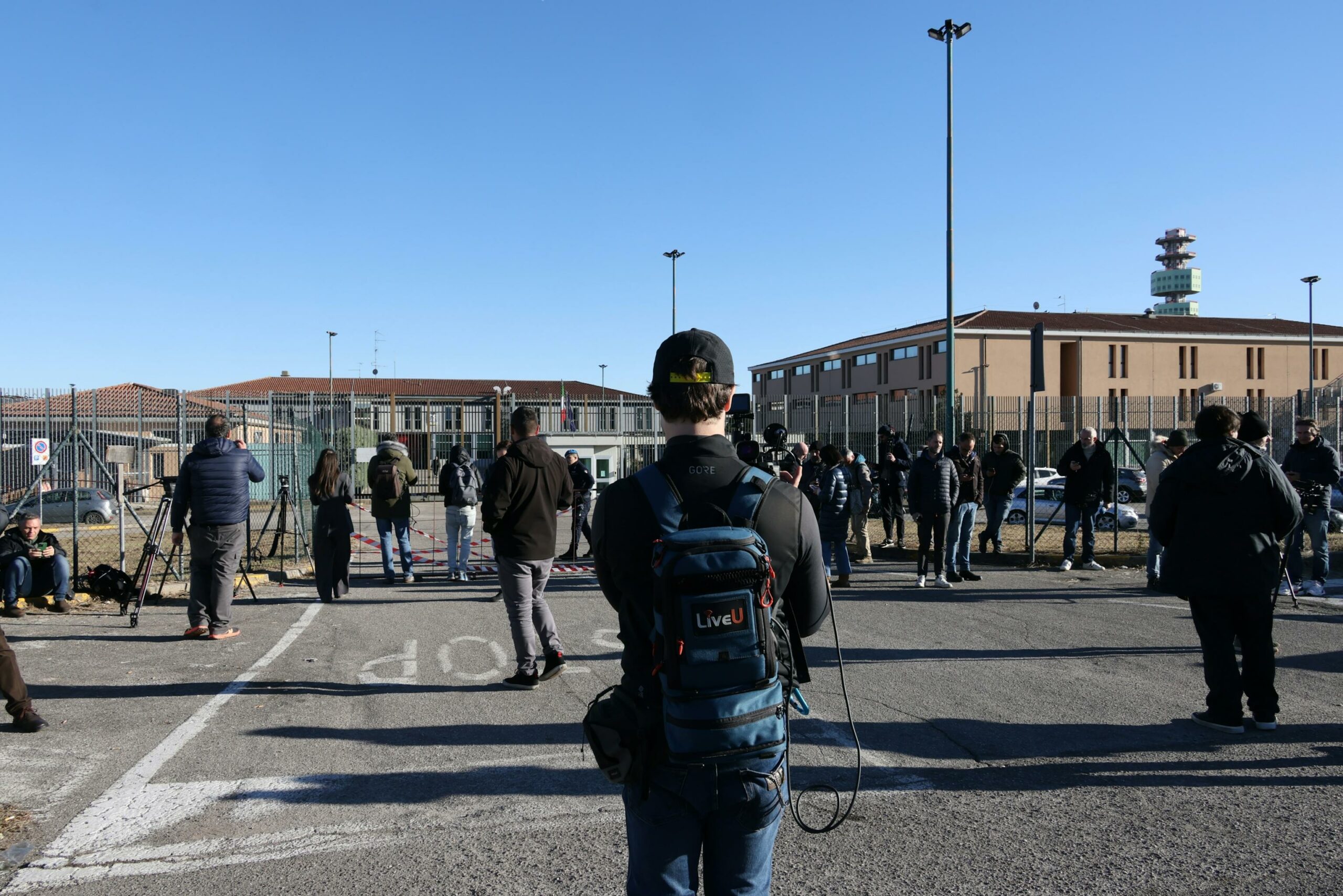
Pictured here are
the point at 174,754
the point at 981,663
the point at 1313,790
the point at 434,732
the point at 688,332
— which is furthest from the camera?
the point at 981,663

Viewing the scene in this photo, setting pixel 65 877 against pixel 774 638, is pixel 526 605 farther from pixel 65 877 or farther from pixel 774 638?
pixel 774 638

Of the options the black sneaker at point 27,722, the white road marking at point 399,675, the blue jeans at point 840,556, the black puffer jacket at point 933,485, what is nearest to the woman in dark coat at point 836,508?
the blue jeans at point 840,556

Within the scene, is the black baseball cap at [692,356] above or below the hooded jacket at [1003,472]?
above

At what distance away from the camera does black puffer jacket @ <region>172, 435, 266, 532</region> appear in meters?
8.30

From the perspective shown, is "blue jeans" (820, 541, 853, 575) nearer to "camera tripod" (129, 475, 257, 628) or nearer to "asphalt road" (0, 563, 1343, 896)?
"asphalt road" (0, 563, 1343, 896)

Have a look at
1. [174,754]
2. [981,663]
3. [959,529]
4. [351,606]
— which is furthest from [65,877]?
[959,529]

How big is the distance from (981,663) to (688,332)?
5.56 meters

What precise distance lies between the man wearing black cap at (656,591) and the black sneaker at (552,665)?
4449 millimetres

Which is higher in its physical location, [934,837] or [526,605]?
[526,605]

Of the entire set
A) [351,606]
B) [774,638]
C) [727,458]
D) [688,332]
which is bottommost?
[351,606]

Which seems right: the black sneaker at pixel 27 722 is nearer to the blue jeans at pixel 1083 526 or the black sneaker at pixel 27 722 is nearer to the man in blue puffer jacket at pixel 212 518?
the man in blue puffer jacket at pixel 212 518

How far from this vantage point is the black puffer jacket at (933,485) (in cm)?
1156

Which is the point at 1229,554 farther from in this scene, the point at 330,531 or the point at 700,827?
the point at 330,531

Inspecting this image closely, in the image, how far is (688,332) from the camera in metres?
2.61
